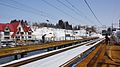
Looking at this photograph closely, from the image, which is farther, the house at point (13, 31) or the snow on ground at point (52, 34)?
the snow on ground at point (52, 34)

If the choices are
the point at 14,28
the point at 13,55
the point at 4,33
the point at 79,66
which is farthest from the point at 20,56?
the point at 14,28

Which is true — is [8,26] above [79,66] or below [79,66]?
above

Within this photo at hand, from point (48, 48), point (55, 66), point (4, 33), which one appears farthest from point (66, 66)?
point (4, 33)

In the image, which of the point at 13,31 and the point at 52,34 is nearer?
the point at 13,31

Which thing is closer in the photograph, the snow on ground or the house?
the house

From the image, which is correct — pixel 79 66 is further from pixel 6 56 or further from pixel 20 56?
pixel 20 56

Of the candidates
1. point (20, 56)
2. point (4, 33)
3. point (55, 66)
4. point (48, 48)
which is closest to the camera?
point (55, 66)

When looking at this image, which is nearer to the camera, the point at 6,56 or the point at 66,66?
the point at 66,66

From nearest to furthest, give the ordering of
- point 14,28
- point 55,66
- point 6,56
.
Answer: point 55,66 → point 6,56 → point 14,28

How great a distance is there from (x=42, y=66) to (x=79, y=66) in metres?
2.50

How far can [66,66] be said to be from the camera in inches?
531

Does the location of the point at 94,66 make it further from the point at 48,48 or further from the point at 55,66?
the point at 48,48

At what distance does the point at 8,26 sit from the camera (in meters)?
79.6

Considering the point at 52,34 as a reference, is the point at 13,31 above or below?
above
